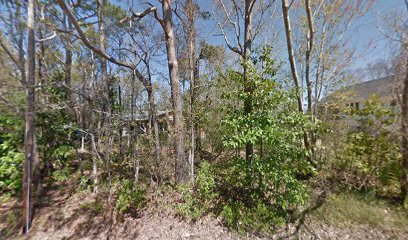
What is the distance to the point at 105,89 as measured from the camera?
17.3 ft

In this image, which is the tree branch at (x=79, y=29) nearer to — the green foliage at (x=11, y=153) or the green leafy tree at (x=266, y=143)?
the green foliage at (x=11, y=153)

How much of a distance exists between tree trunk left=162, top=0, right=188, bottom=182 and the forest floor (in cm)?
88

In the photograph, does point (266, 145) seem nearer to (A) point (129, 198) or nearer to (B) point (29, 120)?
(A) point (129, 198)

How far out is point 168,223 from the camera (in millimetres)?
4098

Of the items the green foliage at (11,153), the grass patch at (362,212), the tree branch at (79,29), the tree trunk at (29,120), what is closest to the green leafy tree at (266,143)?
the grass patch at (362,212)

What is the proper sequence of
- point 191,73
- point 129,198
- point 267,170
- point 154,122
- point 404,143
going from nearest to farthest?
point 404,143, point 267,170, point 129,198, point 154,122, point 191,73

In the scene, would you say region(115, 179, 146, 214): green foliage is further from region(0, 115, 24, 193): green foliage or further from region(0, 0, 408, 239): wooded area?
region(0, 115, 24, 193): green foliage

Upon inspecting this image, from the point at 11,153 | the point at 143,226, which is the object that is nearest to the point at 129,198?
the point at 143,226

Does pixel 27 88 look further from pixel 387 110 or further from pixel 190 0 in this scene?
pixel 387 110

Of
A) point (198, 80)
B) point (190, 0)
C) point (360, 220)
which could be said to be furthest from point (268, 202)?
point (190, 0)

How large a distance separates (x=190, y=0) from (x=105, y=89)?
3949 millimetres

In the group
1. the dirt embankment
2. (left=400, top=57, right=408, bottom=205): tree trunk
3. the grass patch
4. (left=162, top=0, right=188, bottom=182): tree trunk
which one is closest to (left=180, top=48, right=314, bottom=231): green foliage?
the dirt embankment

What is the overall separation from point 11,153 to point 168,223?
4751mm

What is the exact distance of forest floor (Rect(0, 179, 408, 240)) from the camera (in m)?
3.46
